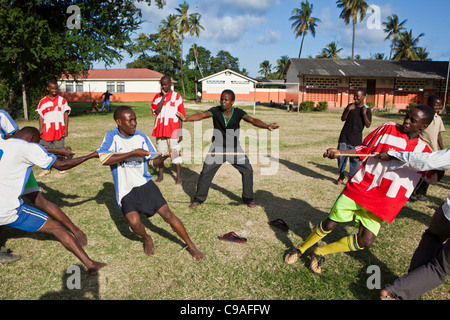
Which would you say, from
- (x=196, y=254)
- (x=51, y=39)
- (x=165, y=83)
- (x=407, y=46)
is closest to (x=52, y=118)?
(x=165, y=83)

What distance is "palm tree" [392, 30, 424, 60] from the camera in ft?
168

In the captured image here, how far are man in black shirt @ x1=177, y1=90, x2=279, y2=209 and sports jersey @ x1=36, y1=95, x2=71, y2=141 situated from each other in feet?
11.1

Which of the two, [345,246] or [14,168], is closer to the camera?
[14,168]

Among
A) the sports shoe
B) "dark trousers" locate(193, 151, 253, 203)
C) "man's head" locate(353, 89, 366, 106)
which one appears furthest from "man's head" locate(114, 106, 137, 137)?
"man's head" locate(353, 89, 366, 106)

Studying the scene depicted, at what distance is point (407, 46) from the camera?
5194cm

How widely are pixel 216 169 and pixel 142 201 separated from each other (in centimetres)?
200

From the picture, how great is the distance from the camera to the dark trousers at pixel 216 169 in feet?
17.7

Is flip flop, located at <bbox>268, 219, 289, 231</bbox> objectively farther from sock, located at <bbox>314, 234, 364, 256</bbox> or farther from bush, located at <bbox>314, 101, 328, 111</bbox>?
bush, located at <bbox>314, 101, 328, 111</bbox>

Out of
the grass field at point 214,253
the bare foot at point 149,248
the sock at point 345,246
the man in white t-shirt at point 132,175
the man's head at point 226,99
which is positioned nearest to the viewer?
the grass field at point 214,253

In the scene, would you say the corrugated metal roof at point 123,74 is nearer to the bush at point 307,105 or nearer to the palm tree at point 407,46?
the bush at point 307,105

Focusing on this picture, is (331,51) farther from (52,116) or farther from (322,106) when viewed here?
(52,116)

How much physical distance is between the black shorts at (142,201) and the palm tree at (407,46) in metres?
61.0

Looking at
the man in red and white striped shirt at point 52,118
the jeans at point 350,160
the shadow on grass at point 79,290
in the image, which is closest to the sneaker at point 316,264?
the shadow on grass at point 79,290
